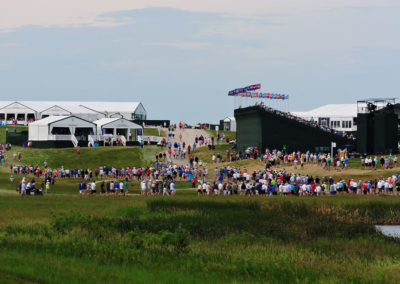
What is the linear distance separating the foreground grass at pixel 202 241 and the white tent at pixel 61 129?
163 ft

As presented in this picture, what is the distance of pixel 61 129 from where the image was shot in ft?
339

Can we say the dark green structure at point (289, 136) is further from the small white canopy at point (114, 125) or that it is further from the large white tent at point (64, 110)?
the large white tent at point (64, 110)

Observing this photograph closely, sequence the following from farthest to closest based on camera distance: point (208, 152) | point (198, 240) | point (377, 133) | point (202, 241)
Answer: point (208, 152) < point (377, 133) < point (198, 240) < point (202, 241)

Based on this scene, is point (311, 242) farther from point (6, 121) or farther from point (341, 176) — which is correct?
point (6, 121)

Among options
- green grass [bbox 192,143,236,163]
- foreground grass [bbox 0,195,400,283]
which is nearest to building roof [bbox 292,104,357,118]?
green grass [bbox 192,143,236,163]

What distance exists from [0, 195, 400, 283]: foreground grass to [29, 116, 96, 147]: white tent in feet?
163

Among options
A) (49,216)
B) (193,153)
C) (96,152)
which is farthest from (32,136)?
(49,216)

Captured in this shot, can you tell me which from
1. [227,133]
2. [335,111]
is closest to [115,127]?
[227,133]

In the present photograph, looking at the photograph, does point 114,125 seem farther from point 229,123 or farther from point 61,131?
point 229,123

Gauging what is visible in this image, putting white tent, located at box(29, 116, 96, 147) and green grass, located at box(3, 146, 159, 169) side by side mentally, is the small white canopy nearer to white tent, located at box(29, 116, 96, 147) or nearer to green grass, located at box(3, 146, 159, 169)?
white tent, located at box(29, 116, 96, 147)

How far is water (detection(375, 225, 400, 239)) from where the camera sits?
42.4 m

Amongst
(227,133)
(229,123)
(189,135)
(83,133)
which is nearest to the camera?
(83,133)

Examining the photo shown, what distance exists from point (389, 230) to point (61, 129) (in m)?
65.3

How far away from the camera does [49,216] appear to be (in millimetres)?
44250
